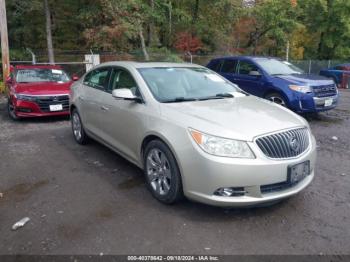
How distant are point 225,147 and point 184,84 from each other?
161 cm

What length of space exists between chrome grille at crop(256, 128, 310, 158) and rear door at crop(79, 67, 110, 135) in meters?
2.84

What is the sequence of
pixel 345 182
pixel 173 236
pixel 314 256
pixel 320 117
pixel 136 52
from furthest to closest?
pixel 136 52 → pixel 320 117 → pixel 345 182 → pixel 173 236 → pixel 314 256

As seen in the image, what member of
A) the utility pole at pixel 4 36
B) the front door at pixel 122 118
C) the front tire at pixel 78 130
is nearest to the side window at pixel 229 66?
the front tire at pixel 78 130

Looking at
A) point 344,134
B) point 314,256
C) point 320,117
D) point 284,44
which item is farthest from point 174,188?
point 284,44

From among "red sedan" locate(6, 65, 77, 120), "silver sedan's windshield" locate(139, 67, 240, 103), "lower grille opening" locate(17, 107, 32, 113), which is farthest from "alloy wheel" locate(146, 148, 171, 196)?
"lower grille opening" locate(17, 107, 32, 113)

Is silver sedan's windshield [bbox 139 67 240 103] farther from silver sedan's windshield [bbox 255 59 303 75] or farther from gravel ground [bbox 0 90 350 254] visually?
silver sedan's windshield [bbox 255 59 303 75]

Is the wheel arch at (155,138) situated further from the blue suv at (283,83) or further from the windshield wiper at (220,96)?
the blue suv at (283,83)

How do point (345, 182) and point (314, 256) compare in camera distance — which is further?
point (345, 182)

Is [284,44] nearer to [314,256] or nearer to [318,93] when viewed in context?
[318,93]

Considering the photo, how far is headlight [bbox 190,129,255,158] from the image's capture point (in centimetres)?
325

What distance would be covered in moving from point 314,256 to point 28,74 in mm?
8678

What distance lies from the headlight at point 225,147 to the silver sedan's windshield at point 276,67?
5910mm

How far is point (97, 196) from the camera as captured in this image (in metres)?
4.16

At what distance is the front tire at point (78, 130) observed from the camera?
20.3ft
